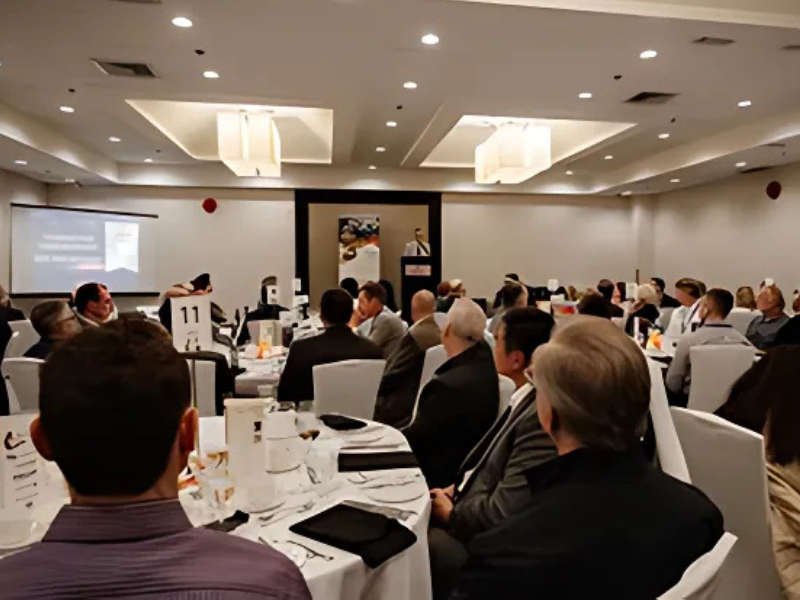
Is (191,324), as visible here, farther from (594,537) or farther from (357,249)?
(357,249)

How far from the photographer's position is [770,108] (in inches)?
298

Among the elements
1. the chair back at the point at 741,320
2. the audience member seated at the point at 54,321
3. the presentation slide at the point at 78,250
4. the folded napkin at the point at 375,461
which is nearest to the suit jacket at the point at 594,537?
the folded napkin at the point at 375,461

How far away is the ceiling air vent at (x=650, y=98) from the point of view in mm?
6891

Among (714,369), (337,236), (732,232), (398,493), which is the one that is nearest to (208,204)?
(337,236)

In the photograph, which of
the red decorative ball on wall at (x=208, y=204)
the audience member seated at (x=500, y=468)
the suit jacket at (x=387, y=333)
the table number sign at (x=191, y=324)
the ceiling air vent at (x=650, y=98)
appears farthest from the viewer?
the red decorative ball on wall at (x=208, y=204)

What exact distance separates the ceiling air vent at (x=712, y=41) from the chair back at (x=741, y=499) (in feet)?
12.9

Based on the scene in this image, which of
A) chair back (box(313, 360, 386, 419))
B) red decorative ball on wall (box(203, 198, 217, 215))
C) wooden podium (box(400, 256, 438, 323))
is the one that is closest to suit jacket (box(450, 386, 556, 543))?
chair back (box(313, 360, 386, 419))

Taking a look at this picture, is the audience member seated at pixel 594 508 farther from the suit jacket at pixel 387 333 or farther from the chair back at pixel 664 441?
the suit jacket at pixel 387 333

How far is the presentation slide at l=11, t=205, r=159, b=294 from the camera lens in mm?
10227

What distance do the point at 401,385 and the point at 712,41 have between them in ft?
12.0

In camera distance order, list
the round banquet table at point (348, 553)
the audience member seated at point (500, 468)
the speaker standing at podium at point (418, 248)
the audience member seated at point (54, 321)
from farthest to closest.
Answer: the speaker standing at podium at point (418, 248) < the audience member seated at point (54, 321) < the audience member seated at point (500, 468) < the round banquet table at point (348, 553)

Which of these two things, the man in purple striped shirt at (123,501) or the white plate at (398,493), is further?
the white plate at (398,493)

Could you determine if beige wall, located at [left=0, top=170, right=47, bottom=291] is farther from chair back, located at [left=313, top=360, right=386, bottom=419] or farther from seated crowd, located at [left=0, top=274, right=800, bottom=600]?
seated crowd, located at [left=0, top=274, right=800, bottom=600]

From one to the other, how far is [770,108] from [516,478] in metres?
7.29
